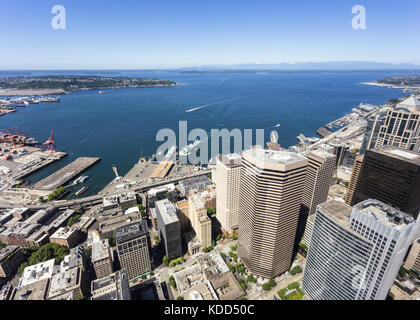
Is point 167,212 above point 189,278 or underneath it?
above

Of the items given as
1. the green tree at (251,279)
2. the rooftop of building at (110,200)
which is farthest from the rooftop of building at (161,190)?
the green tree at (251,279)

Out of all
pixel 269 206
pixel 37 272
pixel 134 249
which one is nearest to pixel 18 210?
pixel 37 272

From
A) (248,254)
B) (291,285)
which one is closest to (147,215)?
(248,254)

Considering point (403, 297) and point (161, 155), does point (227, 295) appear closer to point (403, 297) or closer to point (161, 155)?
point (403, 297)

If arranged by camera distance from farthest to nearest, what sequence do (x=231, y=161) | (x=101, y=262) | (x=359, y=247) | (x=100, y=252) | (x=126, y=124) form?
1. (x=126, y=124)
2. (x=231, y=161)
3. (x=100, y=252)
4. (x=101, y=262)
5. (x=359, y=247)

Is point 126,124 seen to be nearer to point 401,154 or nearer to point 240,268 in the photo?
point 240,268

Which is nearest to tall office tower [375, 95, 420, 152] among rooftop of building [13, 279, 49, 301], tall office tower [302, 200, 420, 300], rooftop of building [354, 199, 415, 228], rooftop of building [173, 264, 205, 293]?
tall office tower [302, 200, 420, 300]
